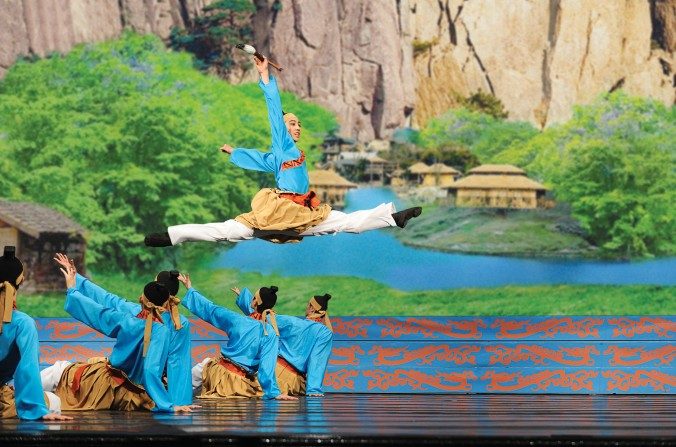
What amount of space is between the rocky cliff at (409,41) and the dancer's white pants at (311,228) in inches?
231

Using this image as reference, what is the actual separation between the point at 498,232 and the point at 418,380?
2069 millimetres

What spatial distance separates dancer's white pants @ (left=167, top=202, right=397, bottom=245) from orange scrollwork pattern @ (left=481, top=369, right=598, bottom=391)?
3964 mm

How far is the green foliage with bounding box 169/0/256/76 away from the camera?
1495 cm

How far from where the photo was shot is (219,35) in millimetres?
15062

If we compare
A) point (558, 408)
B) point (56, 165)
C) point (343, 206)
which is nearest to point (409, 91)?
point (343, 206)

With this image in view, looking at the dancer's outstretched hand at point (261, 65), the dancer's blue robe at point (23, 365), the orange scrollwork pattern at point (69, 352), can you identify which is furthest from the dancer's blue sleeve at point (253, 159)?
the orange scrollwork pattern at point (69, 352)

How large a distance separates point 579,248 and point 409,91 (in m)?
2.37

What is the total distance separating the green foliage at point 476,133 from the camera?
14258 mm

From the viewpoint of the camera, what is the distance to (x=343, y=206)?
47.0 feet

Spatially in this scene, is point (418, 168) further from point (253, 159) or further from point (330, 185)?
point (253, 159)

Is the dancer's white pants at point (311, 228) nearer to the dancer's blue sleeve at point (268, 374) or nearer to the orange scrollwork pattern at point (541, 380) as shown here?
the dancer's blue sleeve at point (268, 374)

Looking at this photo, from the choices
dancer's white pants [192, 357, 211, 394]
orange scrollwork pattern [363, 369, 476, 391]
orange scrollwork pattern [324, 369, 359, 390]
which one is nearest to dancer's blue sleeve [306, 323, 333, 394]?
dancer's white pants [192, 357, 211, 394]

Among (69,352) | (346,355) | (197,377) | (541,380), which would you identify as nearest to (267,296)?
(197,377)

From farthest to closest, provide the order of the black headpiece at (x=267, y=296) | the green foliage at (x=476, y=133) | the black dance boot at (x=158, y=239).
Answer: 1. the green foliage at (x=476, y=133)
2. the black headpiece at (x=267, y=296)
3. the black dance boot at (x=158, y=239)
